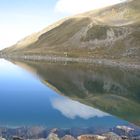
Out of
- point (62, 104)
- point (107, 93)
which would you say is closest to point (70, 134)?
point (62, 104)

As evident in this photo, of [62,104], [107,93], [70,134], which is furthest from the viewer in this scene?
[107,93]

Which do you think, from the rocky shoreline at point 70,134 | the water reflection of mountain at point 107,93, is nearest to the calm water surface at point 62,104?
the water reflection of mountain at point 107,93

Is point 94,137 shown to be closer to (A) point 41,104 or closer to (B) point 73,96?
(A) point 41,104

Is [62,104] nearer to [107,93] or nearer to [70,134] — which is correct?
[107,93]

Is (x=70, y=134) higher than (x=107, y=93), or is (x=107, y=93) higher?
(x=70, y=134)

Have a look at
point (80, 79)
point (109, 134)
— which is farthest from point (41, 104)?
point (80, 79)

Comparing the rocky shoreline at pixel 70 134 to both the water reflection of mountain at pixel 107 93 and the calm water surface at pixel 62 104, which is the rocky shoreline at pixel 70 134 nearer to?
the calm water surface at pixel 62 104

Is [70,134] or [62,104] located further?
[62,104]

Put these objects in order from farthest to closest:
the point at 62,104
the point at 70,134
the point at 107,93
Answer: the point at 107,93 < the point at 62,104 < the point at 70,134

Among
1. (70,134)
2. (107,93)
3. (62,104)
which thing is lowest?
(107,93)
